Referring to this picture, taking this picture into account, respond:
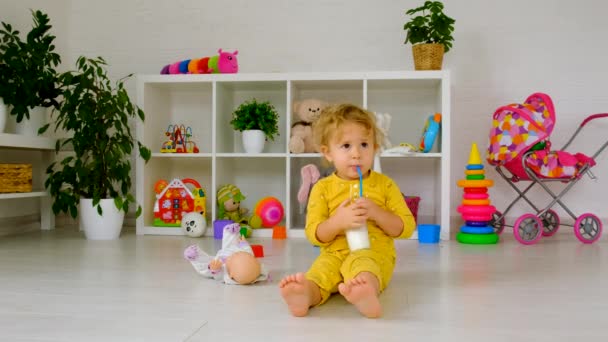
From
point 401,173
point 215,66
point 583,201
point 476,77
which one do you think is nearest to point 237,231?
point 215,66

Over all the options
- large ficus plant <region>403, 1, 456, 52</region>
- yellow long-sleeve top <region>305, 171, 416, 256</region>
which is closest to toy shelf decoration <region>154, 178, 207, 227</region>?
large ficus plant <region>403, 1, 456, 52</region>

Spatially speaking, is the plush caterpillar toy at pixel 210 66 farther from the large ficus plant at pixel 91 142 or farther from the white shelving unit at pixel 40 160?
the white shelving unit at pixel 40 160

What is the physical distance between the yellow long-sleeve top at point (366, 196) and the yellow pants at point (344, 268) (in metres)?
0.04

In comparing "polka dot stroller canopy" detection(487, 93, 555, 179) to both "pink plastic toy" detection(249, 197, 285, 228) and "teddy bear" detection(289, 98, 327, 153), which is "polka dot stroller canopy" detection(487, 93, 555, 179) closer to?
"teddy bear" detection(289, 98, 327, 153)

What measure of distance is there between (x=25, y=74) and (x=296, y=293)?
223cm

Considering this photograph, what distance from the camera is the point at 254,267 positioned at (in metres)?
1.86

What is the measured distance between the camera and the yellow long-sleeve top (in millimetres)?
1748

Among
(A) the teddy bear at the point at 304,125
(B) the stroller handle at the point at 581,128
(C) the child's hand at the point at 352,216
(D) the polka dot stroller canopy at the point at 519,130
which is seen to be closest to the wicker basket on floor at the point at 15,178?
(A) the teddy bear at the point at 304,125

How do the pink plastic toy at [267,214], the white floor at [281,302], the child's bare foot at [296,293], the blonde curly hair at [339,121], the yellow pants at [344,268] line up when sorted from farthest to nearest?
the pink plastic toy at [267,214]
the blonde curly hair at [339,121]
the yellow pants at [344,268]
the child's bare foot at [296,293]
the white floor at [281,302]

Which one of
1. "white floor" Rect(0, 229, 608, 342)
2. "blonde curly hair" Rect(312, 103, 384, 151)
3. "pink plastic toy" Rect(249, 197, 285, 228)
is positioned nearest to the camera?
"white floor" Rect(0, 229, 608, 342)

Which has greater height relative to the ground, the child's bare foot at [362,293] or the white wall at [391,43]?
the white wall at [391,43]

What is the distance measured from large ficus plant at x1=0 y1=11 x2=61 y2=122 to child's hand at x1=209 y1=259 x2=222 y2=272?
1.67 m

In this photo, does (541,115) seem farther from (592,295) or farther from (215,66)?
(215,66)

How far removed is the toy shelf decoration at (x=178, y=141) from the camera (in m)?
3.37
